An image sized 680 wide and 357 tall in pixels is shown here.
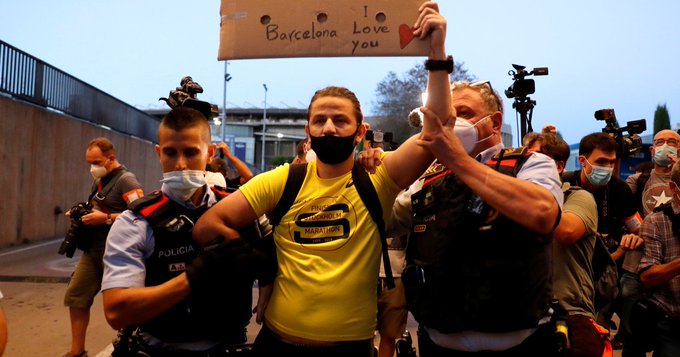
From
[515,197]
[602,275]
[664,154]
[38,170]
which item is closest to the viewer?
[515,197]

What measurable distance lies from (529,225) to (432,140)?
1.48 ft

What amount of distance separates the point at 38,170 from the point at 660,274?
1452 cm

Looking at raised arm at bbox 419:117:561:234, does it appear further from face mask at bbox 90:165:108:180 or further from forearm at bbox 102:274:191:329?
face mask at bbox 90:165:108:180

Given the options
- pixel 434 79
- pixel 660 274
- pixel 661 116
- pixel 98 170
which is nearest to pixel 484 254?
pixel 434 79

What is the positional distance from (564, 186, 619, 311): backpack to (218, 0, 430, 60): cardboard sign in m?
1.65

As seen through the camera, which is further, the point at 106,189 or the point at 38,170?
the point at 38,170

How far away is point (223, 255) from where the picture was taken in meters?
2.14

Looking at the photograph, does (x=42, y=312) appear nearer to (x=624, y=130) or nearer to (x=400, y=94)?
(x=624, y=130)

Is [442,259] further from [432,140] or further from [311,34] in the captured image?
[311,34]

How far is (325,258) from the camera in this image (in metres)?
2.29

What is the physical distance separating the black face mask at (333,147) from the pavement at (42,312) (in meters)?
3.78

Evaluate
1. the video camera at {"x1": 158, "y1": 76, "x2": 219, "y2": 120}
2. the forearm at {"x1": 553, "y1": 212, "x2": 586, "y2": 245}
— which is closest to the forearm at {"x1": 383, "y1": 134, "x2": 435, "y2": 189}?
the forearm at {"x1": 553, "y1": 212, "x2": 586, "y2": 245}

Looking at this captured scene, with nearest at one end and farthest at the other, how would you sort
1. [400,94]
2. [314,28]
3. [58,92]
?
1. [314,28]
2. [58,92]
3. [400,94]

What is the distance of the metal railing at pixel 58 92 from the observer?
Result: 1377cm
